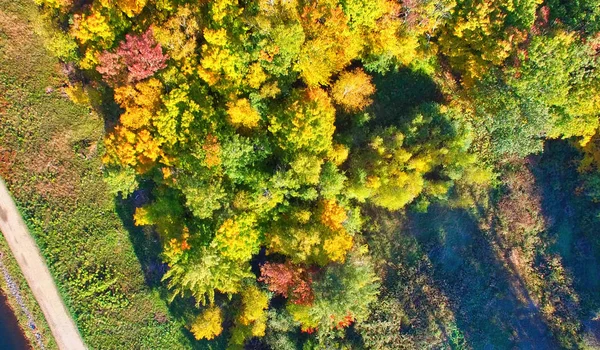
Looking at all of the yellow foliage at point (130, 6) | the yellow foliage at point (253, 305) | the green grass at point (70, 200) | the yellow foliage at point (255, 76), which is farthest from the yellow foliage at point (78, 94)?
the yellow foliage at point (253, 305)

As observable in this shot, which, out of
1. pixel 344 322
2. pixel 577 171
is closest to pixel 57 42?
pixel 344 322

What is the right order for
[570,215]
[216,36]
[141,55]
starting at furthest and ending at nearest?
[570,215] → [141,55] → [216,36]

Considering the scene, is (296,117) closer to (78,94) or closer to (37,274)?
(78,94)

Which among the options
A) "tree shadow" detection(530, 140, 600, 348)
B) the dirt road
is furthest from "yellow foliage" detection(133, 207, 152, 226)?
"tree shadow" detection(530, 140, 600, 348)

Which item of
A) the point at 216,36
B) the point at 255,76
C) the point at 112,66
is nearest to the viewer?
→ the point at 216,36

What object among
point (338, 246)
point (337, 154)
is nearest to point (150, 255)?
point (338, 246)

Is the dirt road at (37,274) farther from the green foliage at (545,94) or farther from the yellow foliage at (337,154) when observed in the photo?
the green foliage at (545,94)
